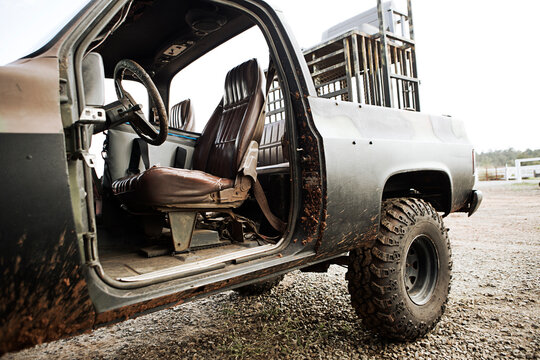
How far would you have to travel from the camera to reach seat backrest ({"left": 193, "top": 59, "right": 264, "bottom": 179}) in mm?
2375

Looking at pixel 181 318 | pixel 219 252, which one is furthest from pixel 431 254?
pixel 181 318

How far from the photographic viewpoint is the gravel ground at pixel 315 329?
2.27 meters

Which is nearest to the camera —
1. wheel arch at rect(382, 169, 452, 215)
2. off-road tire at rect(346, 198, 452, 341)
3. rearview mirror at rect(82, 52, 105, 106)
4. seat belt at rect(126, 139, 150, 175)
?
rearview mirror at rect(82, 52, 105, 106)

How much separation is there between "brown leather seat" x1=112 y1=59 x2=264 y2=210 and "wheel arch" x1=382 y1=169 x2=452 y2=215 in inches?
41.7

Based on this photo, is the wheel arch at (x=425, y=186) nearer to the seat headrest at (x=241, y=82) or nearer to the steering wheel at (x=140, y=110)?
the seat headrest at (x=241, y=82)

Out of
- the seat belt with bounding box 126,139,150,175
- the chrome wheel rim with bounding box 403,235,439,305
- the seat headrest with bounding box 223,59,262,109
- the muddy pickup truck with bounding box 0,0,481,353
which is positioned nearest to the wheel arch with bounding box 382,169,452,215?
the muddy pickup truck with bounding box 0,0,481,353

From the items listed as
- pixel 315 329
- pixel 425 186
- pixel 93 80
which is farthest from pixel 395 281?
pixel 93 80

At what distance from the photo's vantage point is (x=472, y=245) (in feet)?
16.2

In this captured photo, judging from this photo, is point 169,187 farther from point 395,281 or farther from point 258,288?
point 258,288

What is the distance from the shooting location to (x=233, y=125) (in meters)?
2.61

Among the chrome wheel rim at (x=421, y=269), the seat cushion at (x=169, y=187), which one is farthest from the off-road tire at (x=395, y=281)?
the seat cushion at (x=169, y=187)

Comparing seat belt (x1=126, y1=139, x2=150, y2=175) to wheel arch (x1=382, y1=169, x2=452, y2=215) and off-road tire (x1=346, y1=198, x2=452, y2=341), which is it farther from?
wheel arch (x1=382, y1=169, x2=452, y2=215)

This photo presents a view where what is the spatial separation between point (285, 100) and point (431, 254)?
4.95 feet

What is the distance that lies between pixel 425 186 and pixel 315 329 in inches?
53.6
